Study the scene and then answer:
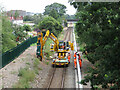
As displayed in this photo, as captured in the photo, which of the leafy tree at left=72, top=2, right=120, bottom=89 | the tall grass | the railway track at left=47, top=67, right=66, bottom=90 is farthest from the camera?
the railway track at left=47, top=67, right=66, bottom=90

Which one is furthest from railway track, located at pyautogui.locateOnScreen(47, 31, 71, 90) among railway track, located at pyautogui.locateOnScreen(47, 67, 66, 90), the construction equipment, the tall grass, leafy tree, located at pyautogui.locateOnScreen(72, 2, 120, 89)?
leafy tree, located at pyautogui.locateOnScreen(72, 2, 120, 89)

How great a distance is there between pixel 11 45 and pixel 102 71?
1755 centimetres

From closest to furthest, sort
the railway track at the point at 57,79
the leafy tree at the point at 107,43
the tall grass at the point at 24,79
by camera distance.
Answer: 1. the leafy tree at the point at 107,43
2. the tall grass at the point at 24,79
3. the railway track at the point at 57,79

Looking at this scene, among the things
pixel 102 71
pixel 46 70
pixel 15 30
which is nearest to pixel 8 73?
pixel 46 70

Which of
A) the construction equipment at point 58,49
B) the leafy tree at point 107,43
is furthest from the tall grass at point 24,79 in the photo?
the leafy tree at point 107,43

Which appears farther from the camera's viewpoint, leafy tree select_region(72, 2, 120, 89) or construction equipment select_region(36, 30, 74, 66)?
construction equipment select_region(36, 30, 74, 66)

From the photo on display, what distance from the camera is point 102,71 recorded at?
31.2 feet

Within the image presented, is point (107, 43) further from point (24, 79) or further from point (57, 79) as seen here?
point (57, 79)

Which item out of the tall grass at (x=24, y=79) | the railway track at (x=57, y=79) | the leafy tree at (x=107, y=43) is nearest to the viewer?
the leafy tree at (x=107, y=43)

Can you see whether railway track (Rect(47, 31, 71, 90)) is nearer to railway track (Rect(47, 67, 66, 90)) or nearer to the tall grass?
railway track (Rect(47, 67, 66, 90))

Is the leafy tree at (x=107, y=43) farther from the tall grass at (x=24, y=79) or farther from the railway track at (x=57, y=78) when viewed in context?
the railway track at (x=57, y=78)

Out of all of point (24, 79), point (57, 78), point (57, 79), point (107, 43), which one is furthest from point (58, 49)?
point (107, 43)

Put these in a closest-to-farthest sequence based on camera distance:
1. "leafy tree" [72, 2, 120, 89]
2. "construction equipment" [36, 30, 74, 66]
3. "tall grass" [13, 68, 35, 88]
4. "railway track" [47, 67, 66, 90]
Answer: "leafy tree" [72, 2, 120, 89]
"tall grass" [13, 68, 35, 88]
"railway track" [47, 67, 66, 90]
"construction equipment" [36, 30, 74, 66]

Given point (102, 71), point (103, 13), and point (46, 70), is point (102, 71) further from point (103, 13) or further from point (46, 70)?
point (46, 70)
